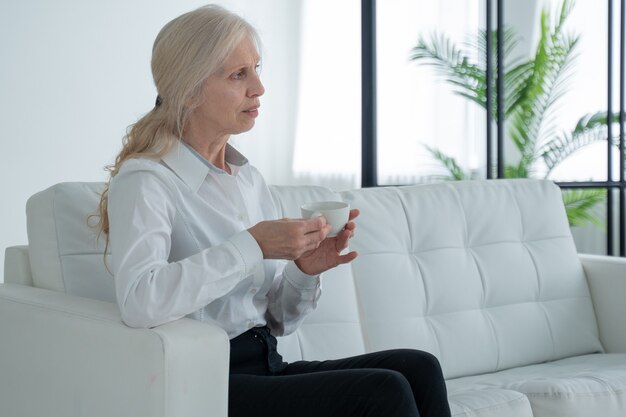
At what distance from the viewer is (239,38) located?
167 cm

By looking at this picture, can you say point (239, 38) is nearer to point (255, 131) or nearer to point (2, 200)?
point (2, 200)

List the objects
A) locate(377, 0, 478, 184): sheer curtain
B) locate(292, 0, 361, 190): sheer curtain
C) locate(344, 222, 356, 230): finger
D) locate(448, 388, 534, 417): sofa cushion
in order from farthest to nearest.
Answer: locate(292, 0, 361, 190): sheer curtain < locate(377, 0, 478, 184): sheer curtain < locate(448, 388, 534, 417): sofa cushion < locate(344, 222, 356, 230): finger

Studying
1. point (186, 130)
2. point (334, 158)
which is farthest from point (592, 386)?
point (334, 158)

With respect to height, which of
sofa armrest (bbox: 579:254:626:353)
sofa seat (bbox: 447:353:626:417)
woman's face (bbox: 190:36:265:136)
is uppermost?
woman's face (bbox: 190:36:265:136)

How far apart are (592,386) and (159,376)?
1122mm

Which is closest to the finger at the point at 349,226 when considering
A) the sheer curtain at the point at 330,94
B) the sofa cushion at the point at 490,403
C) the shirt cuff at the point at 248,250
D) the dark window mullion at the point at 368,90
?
the shirt cuff at the point at 248,250

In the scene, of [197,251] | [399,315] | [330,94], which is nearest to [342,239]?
[197,251]

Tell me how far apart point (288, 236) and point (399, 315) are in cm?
91

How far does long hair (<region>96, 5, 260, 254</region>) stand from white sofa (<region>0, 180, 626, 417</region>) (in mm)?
220

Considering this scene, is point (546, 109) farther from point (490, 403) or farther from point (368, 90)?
point (490, 403)

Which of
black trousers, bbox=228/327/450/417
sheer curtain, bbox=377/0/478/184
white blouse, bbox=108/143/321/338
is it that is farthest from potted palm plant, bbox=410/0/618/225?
black trousers, bbox=228/327/450/417

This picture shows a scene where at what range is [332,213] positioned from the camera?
152cm

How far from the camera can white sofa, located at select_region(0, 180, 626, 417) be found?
1.38 m

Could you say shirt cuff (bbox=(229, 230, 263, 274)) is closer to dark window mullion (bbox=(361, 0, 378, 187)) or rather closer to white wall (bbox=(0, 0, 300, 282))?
dark window mullion (bbox=(361, 0, 378, 187))
